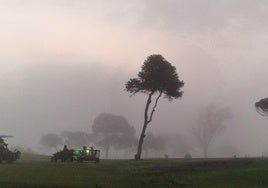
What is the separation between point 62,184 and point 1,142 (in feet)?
91.5

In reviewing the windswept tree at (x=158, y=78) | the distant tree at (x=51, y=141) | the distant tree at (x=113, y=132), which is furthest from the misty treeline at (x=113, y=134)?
the windswept tree at (x=158, y=78)

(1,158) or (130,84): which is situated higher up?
(130,84)

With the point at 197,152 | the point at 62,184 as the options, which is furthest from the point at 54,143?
the point at 62,184

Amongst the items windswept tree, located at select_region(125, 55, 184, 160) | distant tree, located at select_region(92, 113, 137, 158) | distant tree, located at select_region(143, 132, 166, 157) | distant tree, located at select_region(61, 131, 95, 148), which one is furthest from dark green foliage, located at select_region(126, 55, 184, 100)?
distant tree, located at select_region(61, 131, 95, 148)

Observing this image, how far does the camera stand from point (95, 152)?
50031 mm

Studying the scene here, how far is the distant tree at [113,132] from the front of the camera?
151750 millimetres

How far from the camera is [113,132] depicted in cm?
A: 15238

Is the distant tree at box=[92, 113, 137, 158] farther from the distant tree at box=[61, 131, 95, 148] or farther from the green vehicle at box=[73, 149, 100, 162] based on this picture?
the green vehicle at box=[73, 149, 100, 162]

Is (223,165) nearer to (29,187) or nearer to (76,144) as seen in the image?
(29,187)

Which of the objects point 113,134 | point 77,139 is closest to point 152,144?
A: point 113,134

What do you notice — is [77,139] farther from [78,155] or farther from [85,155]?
[85,155]

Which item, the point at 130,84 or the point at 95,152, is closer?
the point at 95,152

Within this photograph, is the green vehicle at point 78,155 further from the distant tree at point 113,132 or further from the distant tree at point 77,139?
the distant tree at point 77,139

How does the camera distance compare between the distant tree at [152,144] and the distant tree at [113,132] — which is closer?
the distant tree at [113,132]
